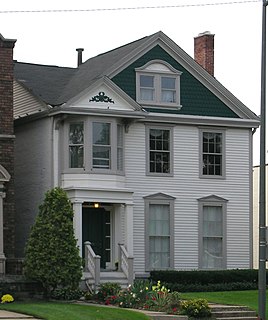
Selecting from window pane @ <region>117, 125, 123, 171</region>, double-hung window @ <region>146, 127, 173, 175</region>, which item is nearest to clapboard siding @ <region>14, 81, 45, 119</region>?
window pane @ <region>117, 125, 123, 171</region>

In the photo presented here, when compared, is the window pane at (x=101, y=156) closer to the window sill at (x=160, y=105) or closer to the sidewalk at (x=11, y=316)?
the window sill at (x=160, y=105)

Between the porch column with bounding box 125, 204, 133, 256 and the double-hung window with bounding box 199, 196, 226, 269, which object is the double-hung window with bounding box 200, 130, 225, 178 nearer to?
the double-hung window with bounding box 199, 196, 226, 269

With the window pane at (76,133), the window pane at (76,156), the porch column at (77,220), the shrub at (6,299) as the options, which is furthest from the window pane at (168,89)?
the shrub at (6,299)

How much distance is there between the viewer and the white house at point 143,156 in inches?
1391

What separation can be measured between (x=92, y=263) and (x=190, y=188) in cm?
615

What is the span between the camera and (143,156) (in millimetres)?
37031

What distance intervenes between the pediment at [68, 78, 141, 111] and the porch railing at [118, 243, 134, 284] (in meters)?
5.16

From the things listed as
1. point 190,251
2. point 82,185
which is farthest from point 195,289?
point 82,185

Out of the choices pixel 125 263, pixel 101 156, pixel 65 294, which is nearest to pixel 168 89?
pixel 101 156

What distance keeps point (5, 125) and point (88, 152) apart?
3.16m

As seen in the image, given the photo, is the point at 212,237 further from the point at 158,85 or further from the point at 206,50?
the point at 206,50

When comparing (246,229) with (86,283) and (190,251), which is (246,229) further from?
(86,283)

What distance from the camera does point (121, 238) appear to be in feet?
118

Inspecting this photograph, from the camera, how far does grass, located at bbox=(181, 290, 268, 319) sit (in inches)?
1228
